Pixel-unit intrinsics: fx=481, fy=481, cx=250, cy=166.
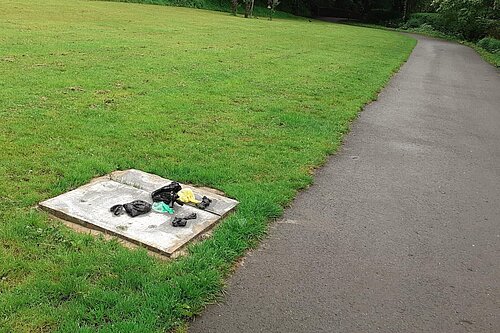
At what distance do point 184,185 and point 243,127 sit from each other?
2564 millimetres

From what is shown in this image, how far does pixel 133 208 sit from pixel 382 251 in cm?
211

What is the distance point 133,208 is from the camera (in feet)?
13.2

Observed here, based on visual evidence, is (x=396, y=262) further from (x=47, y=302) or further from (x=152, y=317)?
(x=47, y=302)

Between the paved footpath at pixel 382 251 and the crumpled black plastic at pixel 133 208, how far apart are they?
1.01 m

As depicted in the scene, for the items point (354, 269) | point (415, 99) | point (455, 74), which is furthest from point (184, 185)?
point (455, 74)

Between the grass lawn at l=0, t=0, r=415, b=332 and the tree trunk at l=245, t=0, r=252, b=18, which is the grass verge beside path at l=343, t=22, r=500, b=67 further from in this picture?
the tree trunk at l=245, t=0, r=252, b=18

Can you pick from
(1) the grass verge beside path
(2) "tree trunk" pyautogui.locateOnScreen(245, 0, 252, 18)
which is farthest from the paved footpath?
(2) "tree trunk" pyautogui.locateOnScreen(245, 0, 252, 18)

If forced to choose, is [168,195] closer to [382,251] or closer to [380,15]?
[382,251]

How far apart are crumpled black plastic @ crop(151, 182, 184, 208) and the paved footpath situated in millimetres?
913

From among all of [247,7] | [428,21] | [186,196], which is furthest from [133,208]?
[428,21]

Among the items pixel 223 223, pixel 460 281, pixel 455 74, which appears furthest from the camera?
pixel 455 74

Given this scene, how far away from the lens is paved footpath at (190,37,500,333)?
3.13m

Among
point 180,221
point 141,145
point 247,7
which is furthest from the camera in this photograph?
point 247,7

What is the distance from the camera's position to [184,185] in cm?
483
